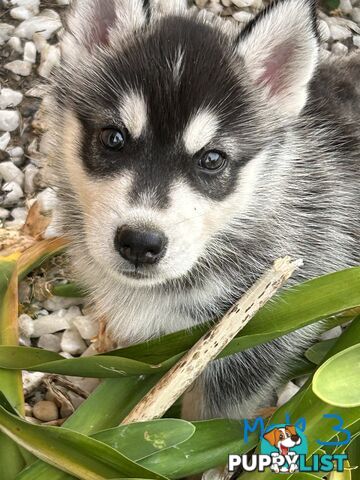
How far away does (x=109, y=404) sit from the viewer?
1.73 m

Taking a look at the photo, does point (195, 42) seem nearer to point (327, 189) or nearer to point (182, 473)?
point (327, 189)

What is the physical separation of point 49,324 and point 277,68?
1165 millimetres

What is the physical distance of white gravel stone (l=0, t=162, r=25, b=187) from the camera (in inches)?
102

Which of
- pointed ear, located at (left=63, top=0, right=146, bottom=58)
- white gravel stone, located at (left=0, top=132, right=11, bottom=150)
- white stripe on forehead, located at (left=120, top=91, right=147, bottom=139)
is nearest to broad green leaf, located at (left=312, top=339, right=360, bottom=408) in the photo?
white stripe on forehead, located at (left=120, top=91, right=147, bottom=139)

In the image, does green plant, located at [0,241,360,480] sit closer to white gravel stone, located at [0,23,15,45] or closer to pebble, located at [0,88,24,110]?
pebble, located at [0,88,24,110]

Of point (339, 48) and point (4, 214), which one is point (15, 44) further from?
point (339, 48)

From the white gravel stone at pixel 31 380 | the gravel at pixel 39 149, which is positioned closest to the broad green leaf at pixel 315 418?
the gravel at pixel 39 149

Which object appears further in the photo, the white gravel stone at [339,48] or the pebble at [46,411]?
the white gravel stone at [339,48]

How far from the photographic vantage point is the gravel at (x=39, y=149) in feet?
7.02

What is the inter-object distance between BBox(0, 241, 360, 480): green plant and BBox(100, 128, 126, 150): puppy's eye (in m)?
0.48

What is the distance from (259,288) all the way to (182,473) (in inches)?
17.9

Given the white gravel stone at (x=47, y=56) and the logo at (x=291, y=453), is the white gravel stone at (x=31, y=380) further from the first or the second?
the white gravel stone at (x=47, y=56)

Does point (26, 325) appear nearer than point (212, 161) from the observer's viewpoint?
No

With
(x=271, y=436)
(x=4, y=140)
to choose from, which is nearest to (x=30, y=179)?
(x=4, y=140)
